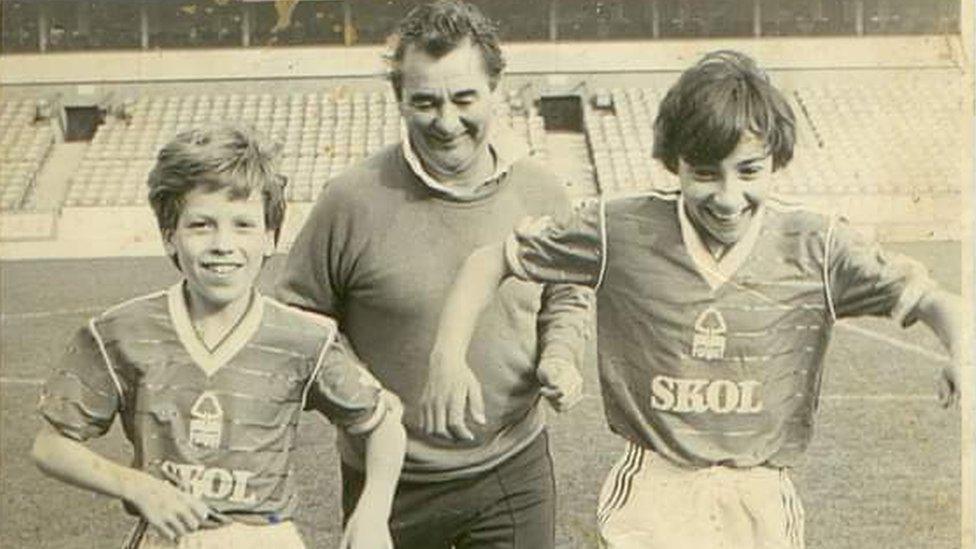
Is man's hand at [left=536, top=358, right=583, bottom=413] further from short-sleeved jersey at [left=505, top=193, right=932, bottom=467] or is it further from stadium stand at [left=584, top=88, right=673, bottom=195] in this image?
stadium stand at [left=584, top=88, right=673, bottom=195]

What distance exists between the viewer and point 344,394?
3.44 ft

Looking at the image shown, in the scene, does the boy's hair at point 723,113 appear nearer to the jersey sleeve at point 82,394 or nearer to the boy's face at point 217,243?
the boy's face at point 217,243

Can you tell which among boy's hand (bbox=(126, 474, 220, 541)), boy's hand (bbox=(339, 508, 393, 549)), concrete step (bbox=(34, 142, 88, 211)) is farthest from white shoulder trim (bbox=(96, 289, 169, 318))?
concrete step (bbox=(34, 142, 88, 211))

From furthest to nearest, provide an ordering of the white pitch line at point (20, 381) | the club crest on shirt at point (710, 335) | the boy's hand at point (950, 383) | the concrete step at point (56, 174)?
the concrete step at point (56, 174)
the white pitch line at point (20, 381)
the club crest on shirt at point (710, 335)
the boy's hand at point (950, 383)

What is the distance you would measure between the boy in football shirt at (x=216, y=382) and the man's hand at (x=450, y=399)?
56mm

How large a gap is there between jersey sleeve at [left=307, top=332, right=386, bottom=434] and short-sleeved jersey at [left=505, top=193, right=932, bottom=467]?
6.3 inches

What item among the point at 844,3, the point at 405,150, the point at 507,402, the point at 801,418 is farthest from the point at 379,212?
the point at 844,3

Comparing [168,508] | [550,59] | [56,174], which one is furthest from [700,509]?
[56,174]

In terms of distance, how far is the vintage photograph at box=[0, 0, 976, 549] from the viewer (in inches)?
41.3

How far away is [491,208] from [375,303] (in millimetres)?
129

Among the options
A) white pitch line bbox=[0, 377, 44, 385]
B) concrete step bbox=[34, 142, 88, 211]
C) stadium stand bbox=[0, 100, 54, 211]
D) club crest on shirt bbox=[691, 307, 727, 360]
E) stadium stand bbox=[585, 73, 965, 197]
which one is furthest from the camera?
concrete step bbox=[34, 142, 88, 211]

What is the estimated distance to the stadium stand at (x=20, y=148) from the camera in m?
1.62

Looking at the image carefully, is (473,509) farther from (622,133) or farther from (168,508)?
(622,133)

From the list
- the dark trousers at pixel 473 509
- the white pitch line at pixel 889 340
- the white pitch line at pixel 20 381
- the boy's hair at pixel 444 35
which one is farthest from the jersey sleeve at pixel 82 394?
the white pitch line at pixel 889 340
